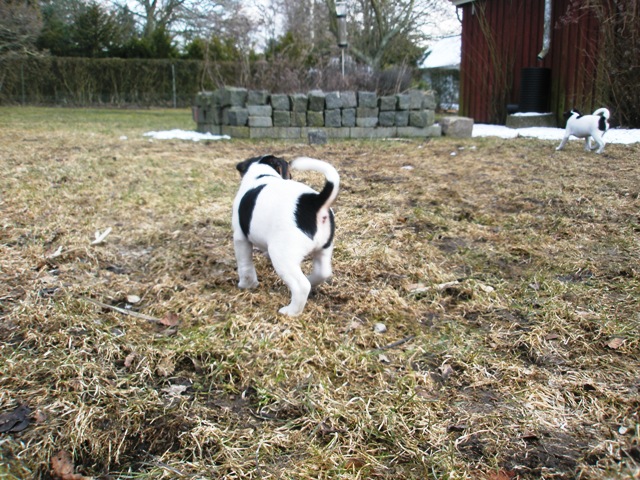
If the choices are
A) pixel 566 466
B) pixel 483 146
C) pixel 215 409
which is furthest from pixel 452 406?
pixel 483 146

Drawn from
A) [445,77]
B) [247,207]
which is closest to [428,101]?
[247,207]

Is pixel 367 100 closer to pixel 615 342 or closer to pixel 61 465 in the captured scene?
pixel 615 342

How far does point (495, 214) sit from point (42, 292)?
12.2ft

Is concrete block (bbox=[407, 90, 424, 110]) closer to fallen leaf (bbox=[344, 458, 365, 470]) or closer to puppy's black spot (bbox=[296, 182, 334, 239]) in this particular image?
puppy's black spot (bbox=[296, 182, 334, 239])

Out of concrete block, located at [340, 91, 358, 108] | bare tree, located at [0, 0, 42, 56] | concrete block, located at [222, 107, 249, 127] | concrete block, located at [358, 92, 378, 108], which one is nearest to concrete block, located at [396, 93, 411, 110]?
concrete block, located at [358, 92, 378, 108]

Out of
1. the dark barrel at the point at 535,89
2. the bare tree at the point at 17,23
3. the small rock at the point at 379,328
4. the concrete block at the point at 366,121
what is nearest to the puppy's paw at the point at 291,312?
the small rock at the point at 379,328

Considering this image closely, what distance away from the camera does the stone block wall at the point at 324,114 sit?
11266 mm

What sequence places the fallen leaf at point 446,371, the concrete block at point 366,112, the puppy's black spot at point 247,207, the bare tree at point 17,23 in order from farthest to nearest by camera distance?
the bare tree at point 17,23
the concrete block at point 366,112
the puppy's black spot at point 247,207
the fallen leaf at point 446,371

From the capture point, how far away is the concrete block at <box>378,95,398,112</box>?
11.6 metres

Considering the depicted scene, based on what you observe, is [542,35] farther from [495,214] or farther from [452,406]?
[452,406]

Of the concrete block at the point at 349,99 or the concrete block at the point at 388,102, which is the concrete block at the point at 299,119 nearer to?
the concrete block at the point at 349,99

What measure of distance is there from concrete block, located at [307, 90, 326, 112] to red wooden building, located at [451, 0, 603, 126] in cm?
545

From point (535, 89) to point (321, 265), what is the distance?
40.5 feet

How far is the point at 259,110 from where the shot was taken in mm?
11266
